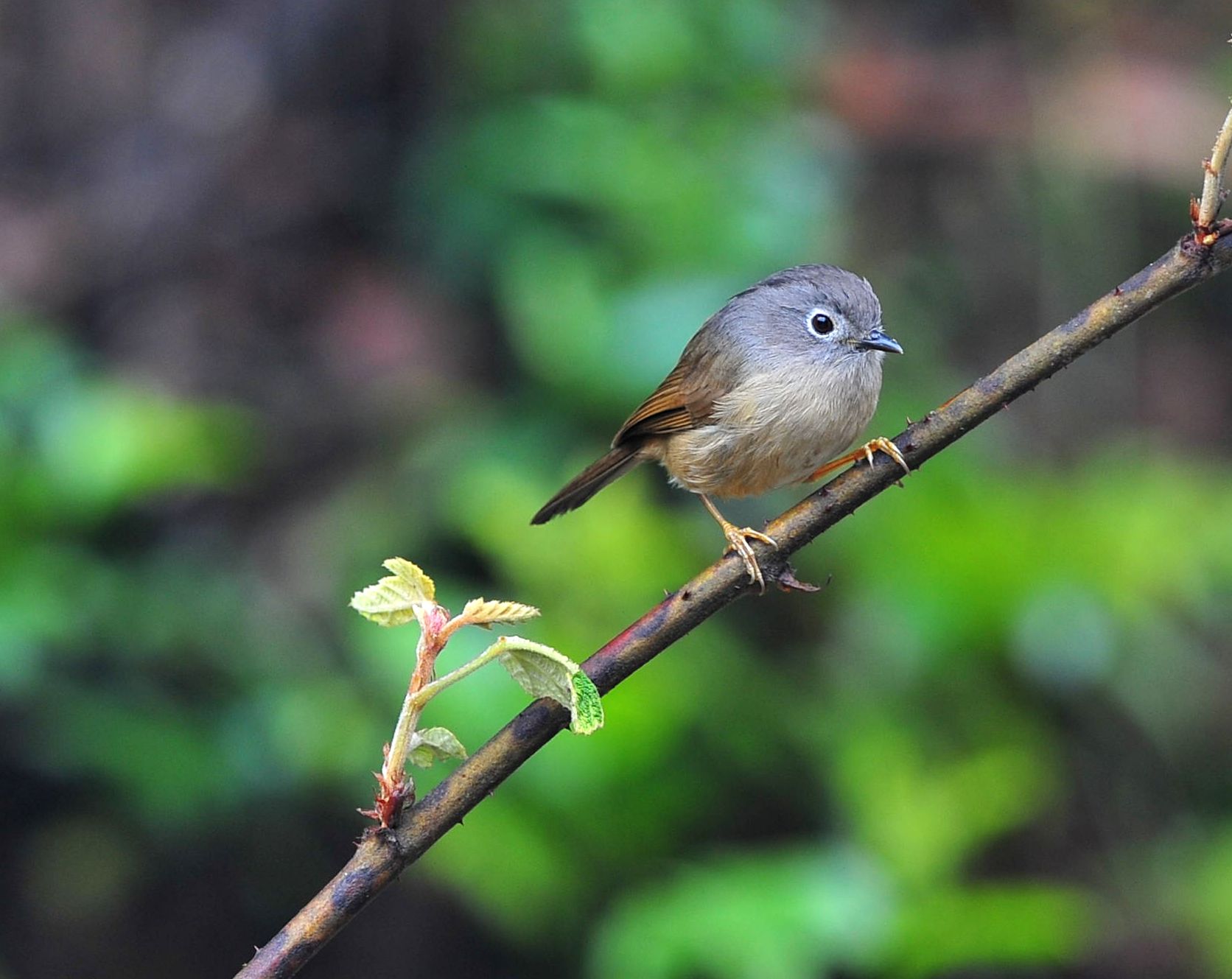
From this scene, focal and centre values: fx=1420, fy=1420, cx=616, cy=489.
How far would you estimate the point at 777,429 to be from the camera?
2908mm

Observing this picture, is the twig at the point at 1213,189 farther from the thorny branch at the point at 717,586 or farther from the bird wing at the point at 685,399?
the bird wing at the point at 685,399

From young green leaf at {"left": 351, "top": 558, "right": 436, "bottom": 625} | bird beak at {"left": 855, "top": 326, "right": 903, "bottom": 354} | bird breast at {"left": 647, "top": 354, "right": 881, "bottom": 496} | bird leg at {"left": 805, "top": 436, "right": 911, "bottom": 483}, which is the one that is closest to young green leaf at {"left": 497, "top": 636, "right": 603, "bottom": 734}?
young green leaf at {"left": 351, "top": 558, "right": 436, "bottom": 625}

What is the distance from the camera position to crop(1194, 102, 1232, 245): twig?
4.06 ft

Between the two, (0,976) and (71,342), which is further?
(71,342)

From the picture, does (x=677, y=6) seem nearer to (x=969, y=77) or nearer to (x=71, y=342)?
(x=969, y=77)

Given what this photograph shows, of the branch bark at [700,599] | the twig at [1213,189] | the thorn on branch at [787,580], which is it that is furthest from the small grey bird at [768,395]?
the twig at [1213,189]

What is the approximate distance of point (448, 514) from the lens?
15.9ft

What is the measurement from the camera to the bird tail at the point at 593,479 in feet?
11.1

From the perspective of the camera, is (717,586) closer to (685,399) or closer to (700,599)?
(700,599)

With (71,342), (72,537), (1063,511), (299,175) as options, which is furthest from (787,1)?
(72,537)

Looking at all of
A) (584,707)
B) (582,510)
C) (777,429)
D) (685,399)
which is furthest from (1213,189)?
(582,510)

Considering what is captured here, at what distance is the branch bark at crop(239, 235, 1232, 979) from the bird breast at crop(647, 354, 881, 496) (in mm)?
1147

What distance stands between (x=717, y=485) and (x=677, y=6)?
11.4ft

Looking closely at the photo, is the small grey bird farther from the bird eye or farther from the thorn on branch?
the thorn on branch
